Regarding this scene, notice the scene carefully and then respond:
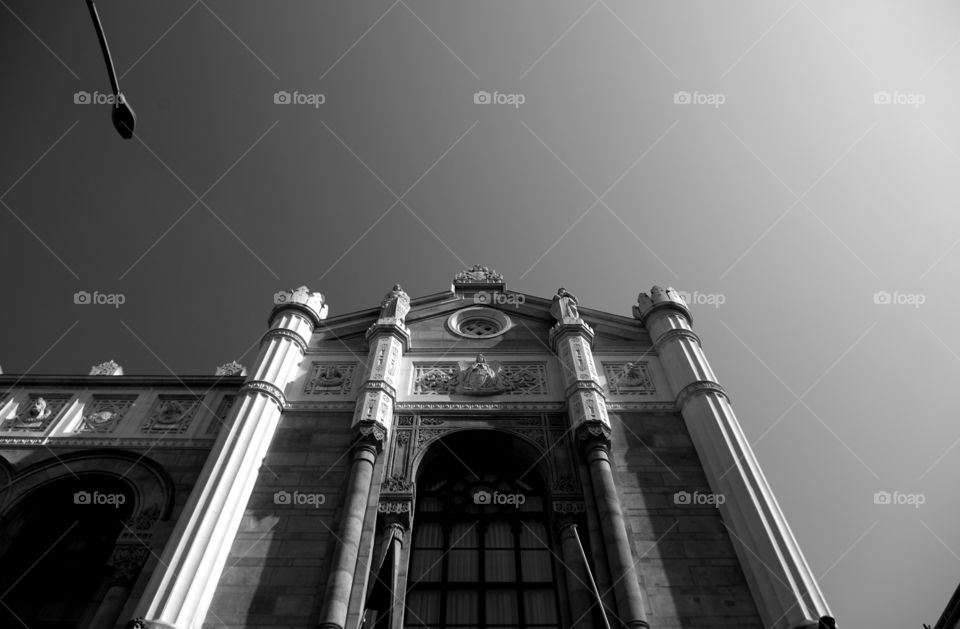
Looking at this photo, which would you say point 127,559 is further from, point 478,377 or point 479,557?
point 478,377

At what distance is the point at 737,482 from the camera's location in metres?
14.7

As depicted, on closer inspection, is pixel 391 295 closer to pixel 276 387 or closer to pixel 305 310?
pixel 305 310

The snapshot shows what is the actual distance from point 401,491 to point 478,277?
9.76 metres

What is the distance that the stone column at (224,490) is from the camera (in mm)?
12266

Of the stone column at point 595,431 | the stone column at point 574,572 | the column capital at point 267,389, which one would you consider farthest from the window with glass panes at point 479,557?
the column capital at point 267,389

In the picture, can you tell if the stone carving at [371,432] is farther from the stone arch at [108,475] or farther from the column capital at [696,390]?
the column capital at [696,390]

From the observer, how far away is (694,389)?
1700cm

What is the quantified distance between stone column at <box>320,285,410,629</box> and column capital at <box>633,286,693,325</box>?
22.1 ft

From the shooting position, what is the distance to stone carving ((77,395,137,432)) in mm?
17234

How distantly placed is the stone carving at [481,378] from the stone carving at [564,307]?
1.79m

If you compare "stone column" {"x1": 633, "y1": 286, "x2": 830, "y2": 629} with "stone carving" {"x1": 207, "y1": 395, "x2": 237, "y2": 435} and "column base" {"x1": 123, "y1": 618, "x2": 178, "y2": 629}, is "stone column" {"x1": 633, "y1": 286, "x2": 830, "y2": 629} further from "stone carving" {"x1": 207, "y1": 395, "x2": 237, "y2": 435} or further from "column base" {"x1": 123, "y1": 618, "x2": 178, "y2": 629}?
"stone carving" {"x1": 207, "y1": 395, "x2": 237, "y2": 435}

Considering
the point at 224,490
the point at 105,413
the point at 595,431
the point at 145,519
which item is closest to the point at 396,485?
the point at 224,490

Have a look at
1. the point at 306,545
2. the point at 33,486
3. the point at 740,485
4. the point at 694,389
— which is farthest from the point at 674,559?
the point at 33,486

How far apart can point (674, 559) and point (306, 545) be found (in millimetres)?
7102
